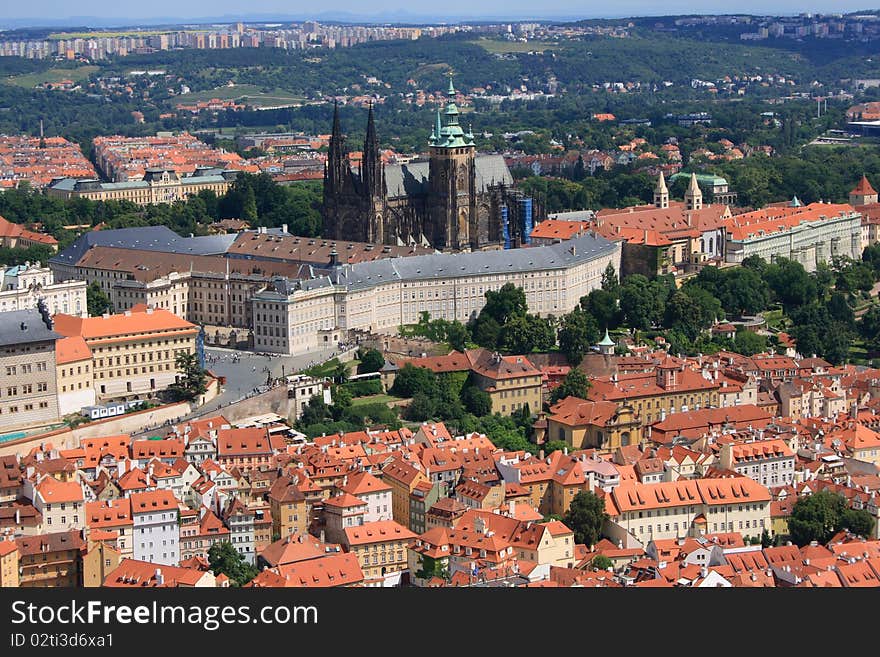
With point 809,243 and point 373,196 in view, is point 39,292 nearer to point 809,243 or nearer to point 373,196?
point 373,196

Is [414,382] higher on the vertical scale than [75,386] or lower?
→ lower

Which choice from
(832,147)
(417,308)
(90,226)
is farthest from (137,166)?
(417,308)

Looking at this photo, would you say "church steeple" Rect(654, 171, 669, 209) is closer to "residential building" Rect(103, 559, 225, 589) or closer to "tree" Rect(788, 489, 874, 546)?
"tree" Rect(788, 489, 874, 546)

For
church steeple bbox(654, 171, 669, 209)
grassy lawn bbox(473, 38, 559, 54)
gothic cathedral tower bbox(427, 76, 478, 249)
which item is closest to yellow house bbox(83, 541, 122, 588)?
gothic cathedral tower bbox(427, 76, 478, 249)

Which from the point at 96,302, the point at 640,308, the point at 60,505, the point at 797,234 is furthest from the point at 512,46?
the point at 60,505

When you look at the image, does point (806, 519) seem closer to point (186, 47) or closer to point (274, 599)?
point (274, 599)

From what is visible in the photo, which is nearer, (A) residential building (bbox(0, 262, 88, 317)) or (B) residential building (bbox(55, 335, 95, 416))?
(B) residential building (bbox(55, 335, 95, 416))
